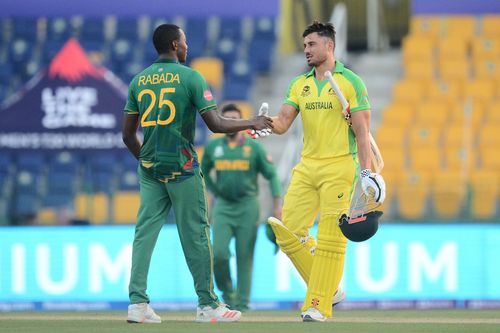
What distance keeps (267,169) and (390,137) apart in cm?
615

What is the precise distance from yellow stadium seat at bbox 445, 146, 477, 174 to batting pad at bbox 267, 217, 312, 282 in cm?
877

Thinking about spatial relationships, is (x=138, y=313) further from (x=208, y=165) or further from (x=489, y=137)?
(x=489, y=137)

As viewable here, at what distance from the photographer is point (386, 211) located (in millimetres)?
14266

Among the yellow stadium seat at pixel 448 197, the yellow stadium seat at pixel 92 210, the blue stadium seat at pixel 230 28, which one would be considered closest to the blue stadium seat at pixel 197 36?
the blue stadium seat at pixel 230 28

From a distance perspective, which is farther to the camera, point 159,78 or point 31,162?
point 31,162

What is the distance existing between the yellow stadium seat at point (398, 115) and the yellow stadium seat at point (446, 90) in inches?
22.6

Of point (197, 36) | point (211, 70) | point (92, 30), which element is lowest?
point (211, 70)

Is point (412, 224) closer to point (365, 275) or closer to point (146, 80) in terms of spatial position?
point (365, 275)

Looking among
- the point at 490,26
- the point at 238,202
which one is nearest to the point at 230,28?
the point at 490,26

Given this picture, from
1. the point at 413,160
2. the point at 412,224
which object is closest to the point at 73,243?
the point at 412,224

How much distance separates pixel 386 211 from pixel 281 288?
163cm

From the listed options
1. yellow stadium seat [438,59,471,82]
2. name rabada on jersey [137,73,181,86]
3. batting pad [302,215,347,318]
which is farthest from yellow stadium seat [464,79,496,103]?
name rabada on jersey [137,73,181,86]

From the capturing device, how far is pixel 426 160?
57.7ft

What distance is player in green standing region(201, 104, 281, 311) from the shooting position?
12156 mm
